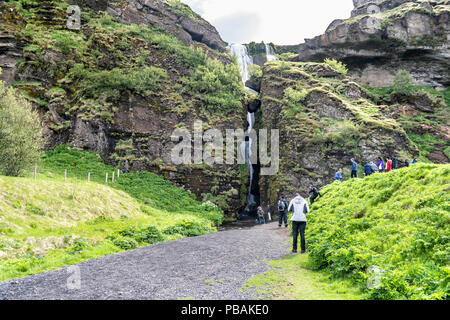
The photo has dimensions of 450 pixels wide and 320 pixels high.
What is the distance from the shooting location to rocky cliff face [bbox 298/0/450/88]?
58.4 metres

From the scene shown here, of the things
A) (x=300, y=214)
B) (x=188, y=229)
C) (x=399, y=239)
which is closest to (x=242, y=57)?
(x=188, y=229)

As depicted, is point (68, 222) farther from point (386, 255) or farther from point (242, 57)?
point (242, 57)

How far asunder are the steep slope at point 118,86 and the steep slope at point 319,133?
6.78 m

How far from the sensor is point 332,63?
179 ft

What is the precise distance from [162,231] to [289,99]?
33.6 meters

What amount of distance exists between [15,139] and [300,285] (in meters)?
23.8

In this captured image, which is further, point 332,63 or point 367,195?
point 332,63

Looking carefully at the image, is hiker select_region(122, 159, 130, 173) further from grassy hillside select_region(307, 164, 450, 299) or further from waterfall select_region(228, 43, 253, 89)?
waterfall select_region(228, 43, 253, 89)

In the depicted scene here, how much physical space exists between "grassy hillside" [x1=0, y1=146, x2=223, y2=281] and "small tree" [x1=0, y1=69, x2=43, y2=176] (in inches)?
121

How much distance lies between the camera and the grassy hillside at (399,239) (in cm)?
600

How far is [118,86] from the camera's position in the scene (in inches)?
1494

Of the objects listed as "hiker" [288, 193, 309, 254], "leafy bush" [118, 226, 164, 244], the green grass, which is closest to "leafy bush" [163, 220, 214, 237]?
"leafy bush" [118, 226, 164, 244]

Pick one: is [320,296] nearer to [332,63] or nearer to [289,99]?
[289,99]
